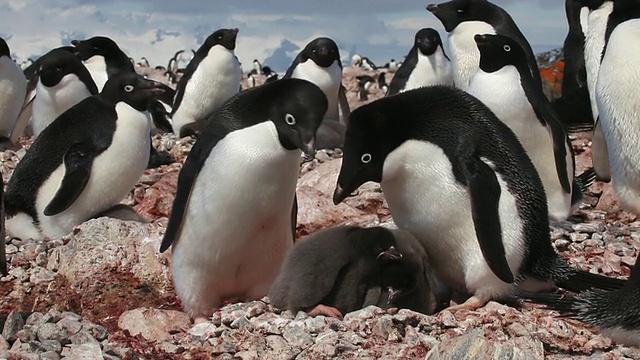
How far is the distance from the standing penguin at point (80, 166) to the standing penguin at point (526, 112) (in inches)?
96.9

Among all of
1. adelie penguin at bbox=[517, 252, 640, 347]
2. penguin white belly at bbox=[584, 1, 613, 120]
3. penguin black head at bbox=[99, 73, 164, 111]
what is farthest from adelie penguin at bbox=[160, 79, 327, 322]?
penguin white belly at bbox=[584, 1, 613, 120]

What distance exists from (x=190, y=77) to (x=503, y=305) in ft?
26.9

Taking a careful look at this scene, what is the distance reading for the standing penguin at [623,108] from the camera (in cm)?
657

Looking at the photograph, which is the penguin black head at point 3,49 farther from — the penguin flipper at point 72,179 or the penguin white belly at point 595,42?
the penguin white belly at point 595,42

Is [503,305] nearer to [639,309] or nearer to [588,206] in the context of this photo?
[639,309]

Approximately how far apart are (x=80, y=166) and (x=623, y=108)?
3648 millimetres

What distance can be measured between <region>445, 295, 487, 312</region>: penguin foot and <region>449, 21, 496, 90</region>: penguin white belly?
4706 mm

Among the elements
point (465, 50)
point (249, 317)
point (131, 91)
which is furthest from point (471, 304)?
point (465, 50)

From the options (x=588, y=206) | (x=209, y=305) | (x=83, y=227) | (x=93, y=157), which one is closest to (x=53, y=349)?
(x=209, y=305)

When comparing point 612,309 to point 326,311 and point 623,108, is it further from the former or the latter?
point 623,108

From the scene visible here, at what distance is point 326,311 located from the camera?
14.4 ft

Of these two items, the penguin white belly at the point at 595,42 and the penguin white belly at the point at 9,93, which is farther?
the penguin white belly at the point at 9,93

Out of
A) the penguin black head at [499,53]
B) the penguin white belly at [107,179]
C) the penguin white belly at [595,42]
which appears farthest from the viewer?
the penguin white belly at [595,42]

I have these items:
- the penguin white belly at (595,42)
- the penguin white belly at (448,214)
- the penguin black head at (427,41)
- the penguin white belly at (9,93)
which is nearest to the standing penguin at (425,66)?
the penguin black head at (427,41)
